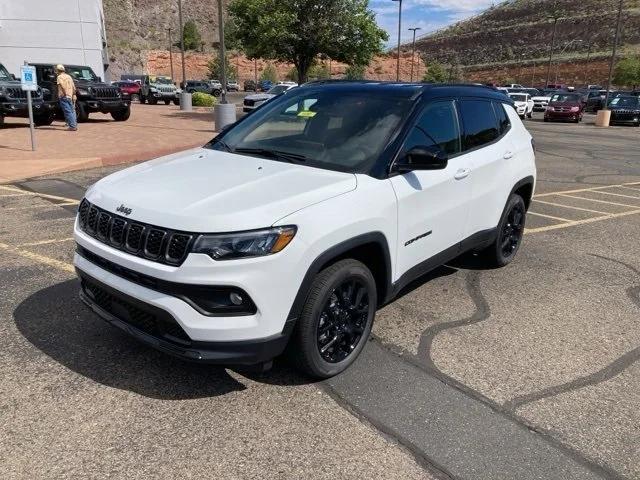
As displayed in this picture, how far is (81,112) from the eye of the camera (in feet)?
62.5

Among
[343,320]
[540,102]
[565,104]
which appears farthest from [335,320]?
[540,102]

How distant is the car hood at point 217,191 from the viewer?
9.04ft

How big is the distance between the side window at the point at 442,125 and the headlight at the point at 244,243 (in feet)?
5.21

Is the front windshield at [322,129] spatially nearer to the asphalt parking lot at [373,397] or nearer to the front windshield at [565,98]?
the asphalt parking lot at [373,397]

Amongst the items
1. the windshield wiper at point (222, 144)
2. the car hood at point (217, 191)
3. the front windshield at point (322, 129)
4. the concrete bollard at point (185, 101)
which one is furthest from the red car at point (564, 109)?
the car hood at point (217, 191)

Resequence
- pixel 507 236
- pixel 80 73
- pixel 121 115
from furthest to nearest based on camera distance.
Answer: pixel 121 115 < pixel 80 73 < pixel 507 236

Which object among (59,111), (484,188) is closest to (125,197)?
(484,188)

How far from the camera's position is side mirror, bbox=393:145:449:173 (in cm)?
348

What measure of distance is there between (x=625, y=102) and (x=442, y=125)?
3086 centimetres

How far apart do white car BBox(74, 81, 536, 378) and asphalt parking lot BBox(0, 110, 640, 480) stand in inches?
15.0

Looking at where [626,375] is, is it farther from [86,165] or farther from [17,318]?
[86,165]

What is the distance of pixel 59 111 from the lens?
1883cm

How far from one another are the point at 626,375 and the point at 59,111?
1940cm

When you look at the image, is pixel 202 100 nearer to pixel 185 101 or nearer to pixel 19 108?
pixel 185 101
